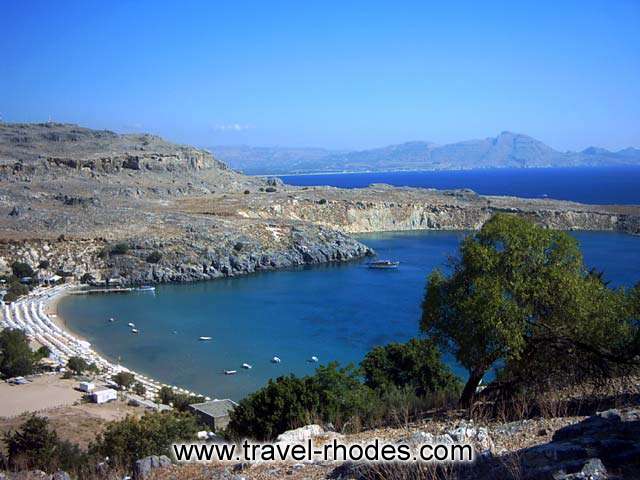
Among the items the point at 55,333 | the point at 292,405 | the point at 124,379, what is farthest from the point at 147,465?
the point at 55,333

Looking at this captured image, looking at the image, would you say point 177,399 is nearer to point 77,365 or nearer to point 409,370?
point 77,365

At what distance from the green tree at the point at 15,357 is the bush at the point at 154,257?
93.1ft

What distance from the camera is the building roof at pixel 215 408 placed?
76.0 feet

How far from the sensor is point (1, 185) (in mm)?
79250

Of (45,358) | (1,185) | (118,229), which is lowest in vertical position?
(45,358)

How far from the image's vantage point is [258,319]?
147ft

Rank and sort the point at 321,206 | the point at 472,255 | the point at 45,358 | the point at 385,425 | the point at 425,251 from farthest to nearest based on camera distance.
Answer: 1. the point at 321,206
2. the point at 425,251
3. the point at 45,358
4. the point at 472,255
5. the point at 385,425

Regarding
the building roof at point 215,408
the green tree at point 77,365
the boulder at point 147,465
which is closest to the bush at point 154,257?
the green tree at point 77,365

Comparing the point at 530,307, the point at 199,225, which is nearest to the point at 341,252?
the point at 199,225

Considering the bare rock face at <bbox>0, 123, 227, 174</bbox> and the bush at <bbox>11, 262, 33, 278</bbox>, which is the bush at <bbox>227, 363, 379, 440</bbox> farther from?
the bare rock face at <bbox>0, 123, 227, 174</bbox>

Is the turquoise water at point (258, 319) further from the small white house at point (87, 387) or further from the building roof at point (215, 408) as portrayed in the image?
the small white house at point (87, 387)

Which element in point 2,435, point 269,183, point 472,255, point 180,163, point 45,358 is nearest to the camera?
point 472,255

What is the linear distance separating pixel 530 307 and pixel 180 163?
106184 millimetres

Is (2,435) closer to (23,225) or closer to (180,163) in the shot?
(23,225)
